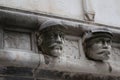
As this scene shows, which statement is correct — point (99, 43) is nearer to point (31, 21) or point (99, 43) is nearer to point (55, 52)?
point (55, 52)

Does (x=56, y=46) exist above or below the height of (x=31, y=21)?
below

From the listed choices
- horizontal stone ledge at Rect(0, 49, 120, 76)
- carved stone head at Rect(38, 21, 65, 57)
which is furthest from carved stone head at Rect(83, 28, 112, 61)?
carved stone head at Rect(38, 21, 65, 57)

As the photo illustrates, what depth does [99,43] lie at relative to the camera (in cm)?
238

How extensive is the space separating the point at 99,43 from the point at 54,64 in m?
0.40

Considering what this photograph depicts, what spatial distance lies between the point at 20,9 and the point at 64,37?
38 centimetres

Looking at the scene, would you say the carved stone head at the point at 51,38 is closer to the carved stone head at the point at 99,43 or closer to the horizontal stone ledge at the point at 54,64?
the horizontal stone ledge at the point at 54,64

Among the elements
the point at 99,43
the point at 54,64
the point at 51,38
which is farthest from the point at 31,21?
the point at 99,43

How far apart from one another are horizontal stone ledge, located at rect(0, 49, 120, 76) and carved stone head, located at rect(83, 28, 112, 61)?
0.06m

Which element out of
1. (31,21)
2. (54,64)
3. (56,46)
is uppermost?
(31,21)

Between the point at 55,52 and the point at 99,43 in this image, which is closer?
the point at 55,52

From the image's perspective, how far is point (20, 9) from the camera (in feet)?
7.62

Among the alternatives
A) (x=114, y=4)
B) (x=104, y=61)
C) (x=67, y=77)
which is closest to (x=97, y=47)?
(x=104, y=61)

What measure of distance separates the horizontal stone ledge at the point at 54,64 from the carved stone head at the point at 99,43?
6 cm

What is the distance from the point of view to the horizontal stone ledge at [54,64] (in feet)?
6.85
